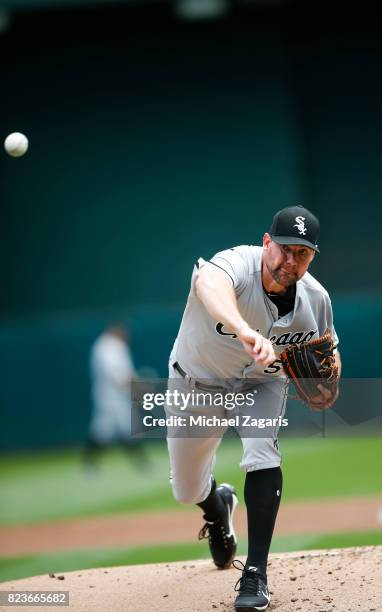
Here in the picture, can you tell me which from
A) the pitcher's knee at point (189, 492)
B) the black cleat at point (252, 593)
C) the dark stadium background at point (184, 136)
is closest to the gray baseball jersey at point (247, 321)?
the pitcher's knee at point (189, 492)

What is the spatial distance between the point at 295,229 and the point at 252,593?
5.21ft

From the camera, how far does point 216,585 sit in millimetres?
5059

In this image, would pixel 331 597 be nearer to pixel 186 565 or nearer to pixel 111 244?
pixel 186 565

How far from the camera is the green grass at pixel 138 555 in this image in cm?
756

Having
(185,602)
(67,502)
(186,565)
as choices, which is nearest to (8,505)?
(67,502)

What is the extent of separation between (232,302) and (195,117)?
44.0 ft

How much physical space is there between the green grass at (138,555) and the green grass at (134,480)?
1.23 m

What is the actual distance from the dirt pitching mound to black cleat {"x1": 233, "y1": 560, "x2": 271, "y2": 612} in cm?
13

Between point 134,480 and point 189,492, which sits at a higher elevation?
point 189,492

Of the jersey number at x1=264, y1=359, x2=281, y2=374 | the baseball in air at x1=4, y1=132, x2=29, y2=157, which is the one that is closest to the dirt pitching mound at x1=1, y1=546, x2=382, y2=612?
the jersey number at x1=264, y1=359, x2=281, y2=374

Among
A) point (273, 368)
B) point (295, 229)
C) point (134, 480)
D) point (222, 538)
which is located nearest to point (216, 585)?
point (222, 538)

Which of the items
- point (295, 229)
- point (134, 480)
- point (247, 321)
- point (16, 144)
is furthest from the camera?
point (134, 480)

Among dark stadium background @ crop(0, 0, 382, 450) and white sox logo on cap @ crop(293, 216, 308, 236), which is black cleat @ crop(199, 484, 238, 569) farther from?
dark stadium background @ crop(0, 0, 382, 450)

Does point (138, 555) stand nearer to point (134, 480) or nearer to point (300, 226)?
point (134, 480)
